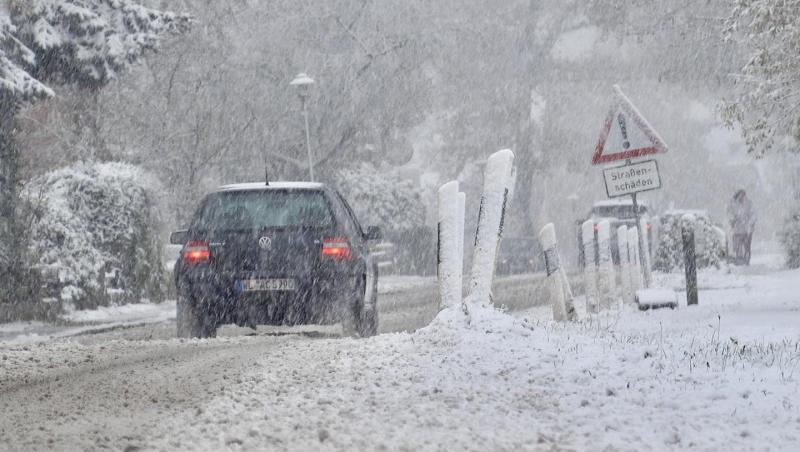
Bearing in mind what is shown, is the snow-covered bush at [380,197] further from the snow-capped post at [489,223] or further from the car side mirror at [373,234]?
the snow-capped post at [489,223]

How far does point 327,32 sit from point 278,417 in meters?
33.3

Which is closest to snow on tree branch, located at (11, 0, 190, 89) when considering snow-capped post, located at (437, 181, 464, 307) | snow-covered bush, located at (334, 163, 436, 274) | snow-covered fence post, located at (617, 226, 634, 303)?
snow-covered fence post, located at (617, 226, 634, 303)

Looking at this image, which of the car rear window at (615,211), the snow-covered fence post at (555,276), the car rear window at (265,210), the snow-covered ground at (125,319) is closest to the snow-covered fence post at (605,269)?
the snow-covered fence post at (555,276)

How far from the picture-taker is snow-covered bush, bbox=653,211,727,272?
25266 mm

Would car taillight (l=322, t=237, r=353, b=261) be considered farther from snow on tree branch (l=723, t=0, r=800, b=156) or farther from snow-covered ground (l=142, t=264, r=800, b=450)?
snow on tree branch (l=723, t=0, r=800, b=156)

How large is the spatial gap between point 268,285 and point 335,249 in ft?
2.20

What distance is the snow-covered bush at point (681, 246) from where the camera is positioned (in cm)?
2527

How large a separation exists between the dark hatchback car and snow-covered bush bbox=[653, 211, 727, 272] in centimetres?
1478

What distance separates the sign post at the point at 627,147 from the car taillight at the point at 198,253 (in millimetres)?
5124

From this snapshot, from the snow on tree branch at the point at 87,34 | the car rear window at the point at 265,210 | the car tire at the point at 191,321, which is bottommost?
the car tire at the point at 191,321

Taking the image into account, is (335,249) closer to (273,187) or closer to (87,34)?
(273,187)

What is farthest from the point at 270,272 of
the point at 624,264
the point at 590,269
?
the point at 624,264

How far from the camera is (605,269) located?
1537 centimetres

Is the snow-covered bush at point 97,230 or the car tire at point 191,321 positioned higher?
the snow-covered bush at point 97,230
